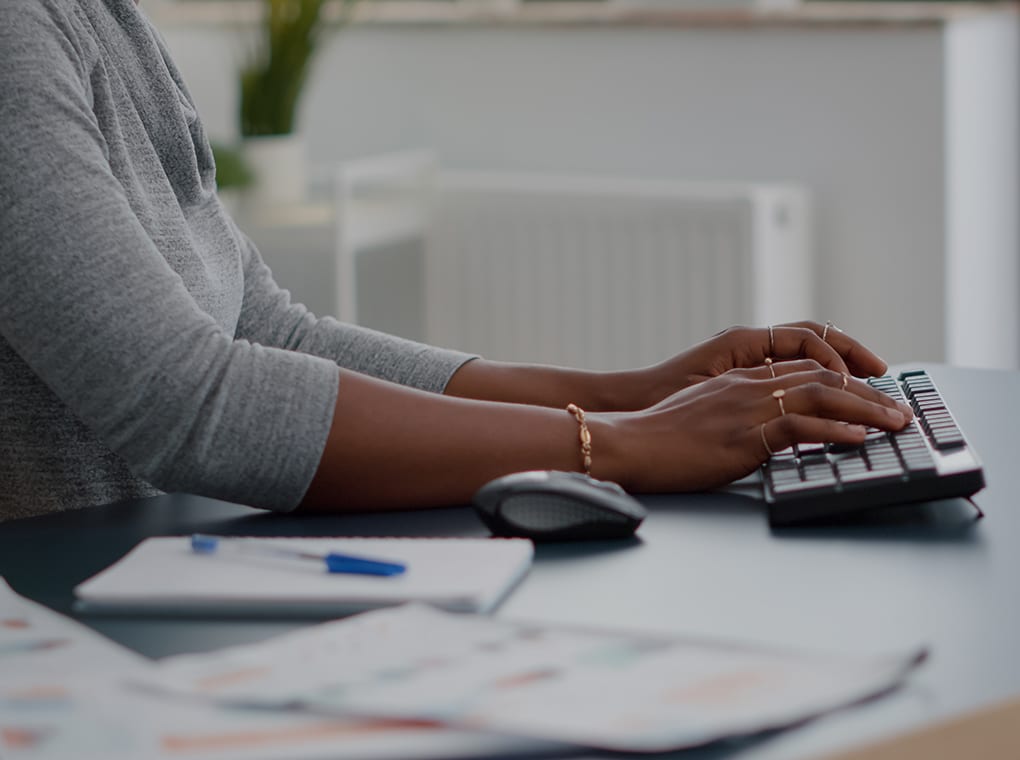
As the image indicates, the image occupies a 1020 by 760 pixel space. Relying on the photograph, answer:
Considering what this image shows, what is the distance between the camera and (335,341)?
1255mm

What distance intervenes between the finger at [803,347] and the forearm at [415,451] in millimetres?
246

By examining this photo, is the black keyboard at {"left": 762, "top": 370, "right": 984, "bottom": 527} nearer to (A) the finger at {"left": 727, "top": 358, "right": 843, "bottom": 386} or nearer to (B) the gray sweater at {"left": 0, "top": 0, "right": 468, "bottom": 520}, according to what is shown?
(A) the finger at {"left": 727, "top": 358, "right": 843, "bottom": 386}

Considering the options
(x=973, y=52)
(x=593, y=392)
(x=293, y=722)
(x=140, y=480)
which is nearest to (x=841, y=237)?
(x=973, y=52)

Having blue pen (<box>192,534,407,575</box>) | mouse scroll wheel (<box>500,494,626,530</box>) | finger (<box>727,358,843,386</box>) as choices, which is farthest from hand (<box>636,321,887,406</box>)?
blue pen (<box>192,534,407,575</box>)

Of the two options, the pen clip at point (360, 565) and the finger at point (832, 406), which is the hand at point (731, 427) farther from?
the pen clip at point (360, 565)

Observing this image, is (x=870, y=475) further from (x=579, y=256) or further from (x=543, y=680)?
(x=579, y=256)

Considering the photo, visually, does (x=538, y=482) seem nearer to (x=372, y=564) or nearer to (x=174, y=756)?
(x=372, y=564)

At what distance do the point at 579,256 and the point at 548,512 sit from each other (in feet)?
6.76

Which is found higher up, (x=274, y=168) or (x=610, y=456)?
(x=274, y=168)

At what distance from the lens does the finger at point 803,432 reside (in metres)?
0.89

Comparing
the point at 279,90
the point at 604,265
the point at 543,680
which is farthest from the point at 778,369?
the point at 279,90

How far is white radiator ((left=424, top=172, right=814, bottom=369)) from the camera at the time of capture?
262 centimetres

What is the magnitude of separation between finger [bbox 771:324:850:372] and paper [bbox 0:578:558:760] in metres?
0.61

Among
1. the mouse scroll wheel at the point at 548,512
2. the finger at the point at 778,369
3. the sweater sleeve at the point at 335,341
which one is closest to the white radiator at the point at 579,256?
the sweater sleeve at the point at 335,341
